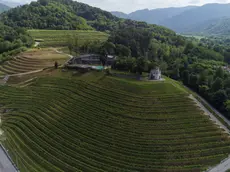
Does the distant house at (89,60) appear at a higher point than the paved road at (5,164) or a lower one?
higher

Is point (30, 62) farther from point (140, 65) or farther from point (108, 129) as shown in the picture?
point (108, 129)

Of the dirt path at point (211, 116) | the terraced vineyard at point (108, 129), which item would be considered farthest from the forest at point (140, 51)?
the terraced vineyard at point (108, 129)

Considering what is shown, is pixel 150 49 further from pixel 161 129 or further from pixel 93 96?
pixel 161 129

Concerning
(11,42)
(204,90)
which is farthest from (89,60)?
(11,42)

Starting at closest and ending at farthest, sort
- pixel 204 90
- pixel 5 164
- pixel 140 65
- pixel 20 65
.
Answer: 1. pixel 5 164
2. pixel 140 65
3. pixel 204 90
4. pixel 20 65

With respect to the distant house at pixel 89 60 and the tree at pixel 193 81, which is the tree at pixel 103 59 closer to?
the distant house at pixel 89 60

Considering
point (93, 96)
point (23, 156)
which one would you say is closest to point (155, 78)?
point (93, 96)

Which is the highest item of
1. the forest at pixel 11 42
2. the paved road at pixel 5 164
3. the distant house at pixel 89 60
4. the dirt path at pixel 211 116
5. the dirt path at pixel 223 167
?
the forest at pixel 11 42
